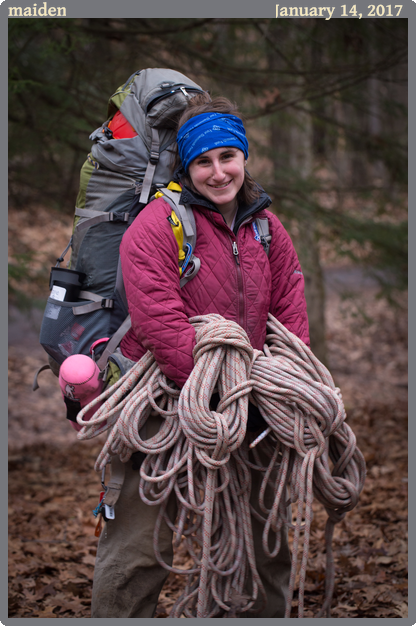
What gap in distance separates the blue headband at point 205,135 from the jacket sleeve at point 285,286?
1.57ft

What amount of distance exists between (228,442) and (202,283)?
0.72 metres

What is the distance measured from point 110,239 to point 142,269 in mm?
370

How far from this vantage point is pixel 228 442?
2.22 meters

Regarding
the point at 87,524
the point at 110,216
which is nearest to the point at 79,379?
the point at 110,216

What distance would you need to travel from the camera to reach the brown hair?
8.05 feet

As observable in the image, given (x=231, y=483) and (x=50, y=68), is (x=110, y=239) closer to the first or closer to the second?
(x=231, y=483)

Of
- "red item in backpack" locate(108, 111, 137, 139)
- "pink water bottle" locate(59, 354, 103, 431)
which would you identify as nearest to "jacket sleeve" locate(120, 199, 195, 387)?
"pink water bottle" locate(59, 354, 103, 431)

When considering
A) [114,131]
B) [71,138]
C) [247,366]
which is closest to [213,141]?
[114,131]

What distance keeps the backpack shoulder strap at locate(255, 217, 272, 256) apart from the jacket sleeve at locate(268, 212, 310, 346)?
0.15ft

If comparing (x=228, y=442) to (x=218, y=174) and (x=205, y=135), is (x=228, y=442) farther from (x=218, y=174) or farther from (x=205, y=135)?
(x=205, y=135)

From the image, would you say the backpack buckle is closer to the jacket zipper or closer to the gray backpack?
the gray backpack

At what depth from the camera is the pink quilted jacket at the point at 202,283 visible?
2266mm

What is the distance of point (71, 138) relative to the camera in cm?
496
